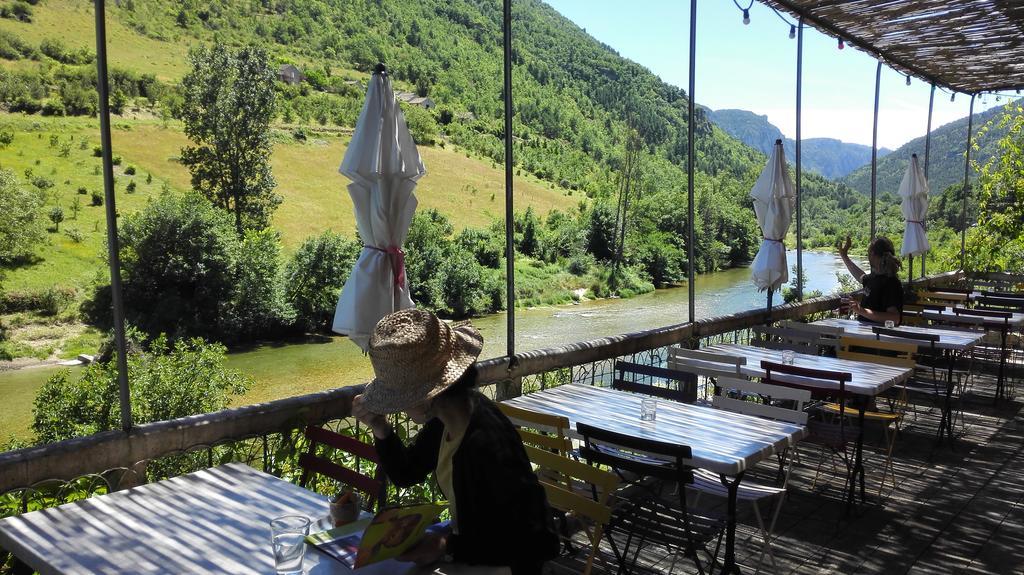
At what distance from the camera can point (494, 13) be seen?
11006cm

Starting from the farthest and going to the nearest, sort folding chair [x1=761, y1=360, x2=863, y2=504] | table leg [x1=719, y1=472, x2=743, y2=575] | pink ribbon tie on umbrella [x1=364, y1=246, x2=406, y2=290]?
folding chair [x1=761, y1=360, x2=863, y2=504]
pink ribbon tie on umbrella [x1=364, y1=246, x2=406, y2=290]
table leg [x1=719, y1=472, x2=743, y2=575]

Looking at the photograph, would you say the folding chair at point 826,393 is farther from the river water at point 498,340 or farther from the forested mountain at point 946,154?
the river water at point 498,340

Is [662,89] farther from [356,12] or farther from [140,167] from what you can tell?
[140,167]

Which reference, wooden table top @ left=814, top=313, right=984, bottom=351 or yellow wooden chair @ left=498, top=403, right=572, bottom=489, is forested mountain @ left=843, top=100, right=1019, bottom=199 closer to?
wooden table top @ left=814, top=313, right=984, bottom=351

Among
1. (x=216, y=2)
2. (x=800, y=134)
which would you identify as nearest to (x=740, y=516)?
(x=800, y=134)

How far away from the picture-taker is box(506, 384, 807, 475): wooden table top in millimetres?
2980

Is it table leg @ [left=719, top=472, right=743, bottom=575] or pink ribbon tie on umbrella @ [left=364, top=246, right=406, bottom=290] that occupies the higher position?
pink ribbon tie on umbrella @ [left=364, top=246, right=406, bottom=290]

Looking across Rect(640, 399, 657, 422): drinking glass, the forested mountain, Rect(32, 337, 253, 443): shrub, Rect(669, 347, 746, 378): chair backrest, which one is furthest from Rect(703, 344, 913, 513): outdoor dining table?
Rect(32, 337, 253, 443): shrub

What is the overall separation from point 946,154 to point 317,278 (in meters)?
37.0

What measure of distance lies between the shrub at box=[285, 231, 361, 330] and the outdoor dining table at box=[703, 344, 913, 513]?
41.6 meters

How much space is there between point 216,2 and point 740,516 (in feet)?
325

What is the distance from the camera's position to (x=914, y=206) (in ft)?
32.7

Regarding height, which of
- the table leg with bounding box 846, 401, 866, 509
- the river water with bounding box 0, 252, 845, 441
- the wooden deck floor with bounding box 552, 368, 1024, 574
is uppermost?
the table leg with bounding box 846, 401, 866, 509

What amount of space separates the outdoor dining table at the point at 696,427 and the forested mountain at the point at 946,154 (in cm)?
901
